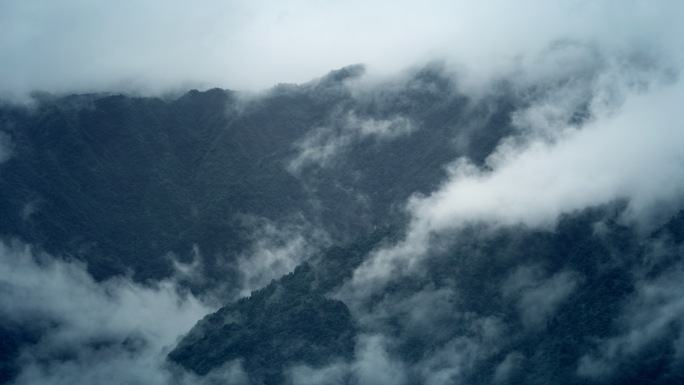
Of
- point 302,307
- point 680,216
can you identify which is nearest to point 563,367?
point 680,216

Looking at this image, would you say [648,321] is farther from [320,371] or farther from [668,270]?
[320,371]

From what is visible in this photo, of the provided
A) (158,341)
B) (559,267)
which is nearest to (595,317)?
(559,267)

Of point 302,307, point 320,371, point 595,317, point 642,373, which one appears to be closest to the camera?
point 642,373

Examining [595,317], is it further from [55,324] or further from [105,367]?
[55,324]

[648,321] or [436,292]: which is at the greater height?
[436,292]

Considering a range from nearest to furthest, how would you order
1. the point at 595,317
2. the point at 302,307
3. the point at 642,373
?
the point at 642,373 < the point at 595,317 < the point at 302,307

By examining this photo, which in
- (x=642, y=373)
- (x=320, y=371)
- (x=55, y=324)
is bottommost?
(x=642, y=373)

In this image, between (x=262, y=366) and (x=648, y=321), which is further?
(x=262, y=366)

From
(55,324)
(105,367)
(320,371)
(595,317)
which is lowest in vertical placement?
(595,317)

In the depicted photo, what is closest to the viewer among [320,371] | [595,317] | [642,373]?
[642,373]
